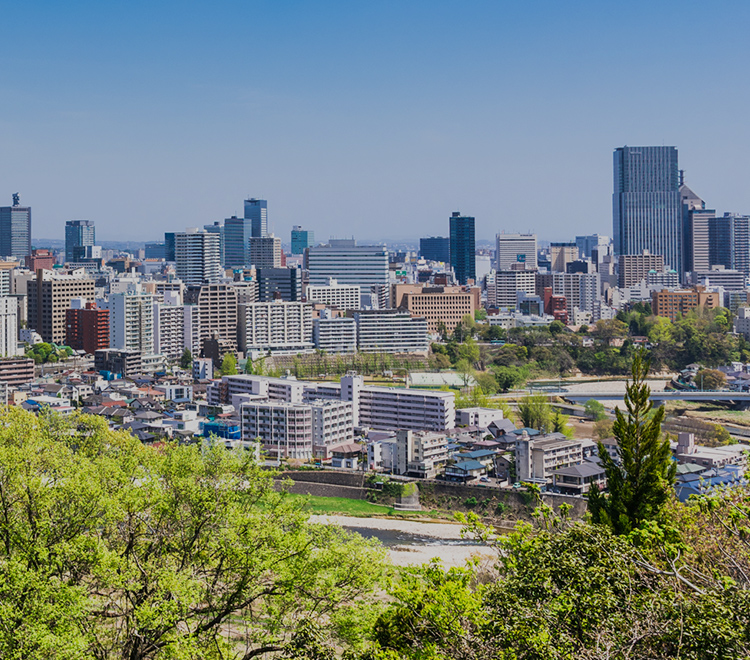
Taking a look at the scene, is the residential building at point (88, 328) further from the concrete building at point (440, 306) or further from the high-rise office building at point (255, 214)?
the high-rise office building at point (255, 214)

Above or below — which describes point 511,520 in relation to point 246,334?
below

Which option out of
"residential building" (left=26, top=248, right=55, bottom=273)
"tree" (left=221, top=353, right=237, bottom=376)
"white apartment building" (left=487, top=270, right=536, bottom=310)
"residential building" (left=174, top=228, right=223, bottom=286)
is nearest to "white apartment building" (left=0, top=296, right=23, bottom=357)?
"tree" (left=221, top=353, right=237, bottom=376)

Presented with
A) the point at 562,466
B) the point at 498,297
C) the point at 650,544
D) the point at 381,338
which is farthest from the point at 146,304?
the point at 650,544

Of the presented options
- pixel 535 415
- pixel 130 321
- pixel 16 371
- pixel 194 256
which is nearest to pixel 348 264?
pixel 194 256

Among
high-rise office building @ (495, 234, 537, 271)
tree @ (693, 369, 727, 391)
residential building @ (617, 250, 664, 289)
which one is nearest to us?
tree @ (693, 369, 727, 391)

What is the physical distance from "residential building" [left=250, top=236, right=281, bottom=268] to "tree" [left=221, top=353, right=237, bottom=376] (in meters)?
29.5

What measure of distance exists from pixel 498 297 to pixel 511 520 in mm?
34186

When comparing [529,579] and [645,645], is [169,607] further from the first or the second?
[645,645]

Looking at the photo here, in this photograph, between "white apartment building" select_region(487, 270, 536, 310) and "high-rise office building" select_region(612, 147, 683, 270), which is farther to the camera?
"high-rise office building" select_region(612, 147, 683, 270)

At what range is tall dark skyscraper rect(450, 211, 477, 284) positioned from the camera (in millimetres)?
59875

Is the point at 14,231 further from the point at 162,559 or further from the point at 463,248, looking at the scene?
the point at 162,559

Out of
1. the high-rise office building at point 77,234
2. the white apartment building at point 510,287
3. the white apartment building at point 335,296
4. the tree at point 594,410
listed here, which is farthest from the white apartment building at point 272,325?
the high-rise office building at point 77,234

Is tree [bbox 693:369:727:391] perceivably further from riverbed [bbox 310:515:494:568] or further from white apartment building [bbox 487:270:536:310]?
white apartment building [bbox 487:270:536:310]

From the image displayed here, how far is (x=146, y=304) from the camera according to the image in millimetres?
29062
